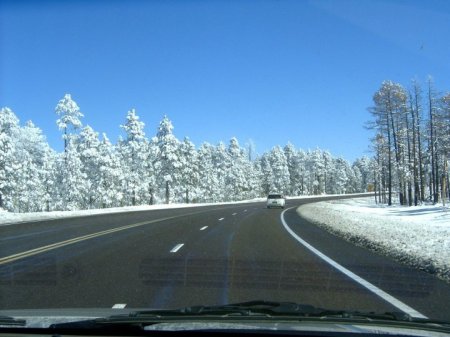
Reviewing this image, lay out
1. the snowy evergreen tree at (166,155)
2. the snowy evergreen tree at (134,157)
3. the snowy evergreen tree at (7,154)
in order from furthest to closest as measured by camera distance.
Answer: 1. the snowy evergreen tree at (166,155)
2. the snowy evergreen tree at (134,157)
3. the snowy evergreen tree at (7,154)

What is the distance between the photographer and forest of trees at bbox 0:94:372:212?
6575 cm

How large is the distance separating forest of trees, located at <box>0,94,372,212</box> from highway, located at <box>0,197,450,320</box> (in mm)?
46284

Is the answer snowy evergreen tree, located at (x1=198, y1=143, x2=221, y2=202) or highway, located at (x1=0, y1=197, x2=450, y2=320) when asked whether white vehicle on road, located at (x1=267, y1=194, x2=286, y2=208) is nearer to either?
highway, located at (x1=0, y1=197, x2=450, y2=320)

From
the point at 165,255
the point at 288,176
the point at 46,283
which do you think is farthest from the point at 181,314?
the point at 288,176

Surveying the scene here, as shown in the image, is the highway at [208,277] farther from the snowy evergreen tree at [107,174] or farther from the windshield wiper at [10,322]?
the snowy evergreen tree at [107,174]

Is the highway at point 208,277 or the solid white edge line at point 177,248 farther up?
the solid white edge line at point 177,248

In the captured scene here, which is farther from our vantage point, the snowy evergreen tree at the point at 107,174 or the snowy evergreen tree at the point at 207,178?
the snowy evergreen tree at the point at 207,178

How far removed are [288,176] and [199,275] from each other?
131241 mm

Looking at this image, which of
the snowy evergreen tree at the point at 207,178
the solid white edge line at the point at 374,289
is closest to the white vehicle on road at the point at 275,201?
the solid white edge line at the point at 374,289

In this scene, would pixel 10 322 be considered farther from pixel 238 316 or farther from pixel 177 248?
pixel 177 248

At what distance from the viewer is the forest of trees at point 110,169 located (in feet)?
216

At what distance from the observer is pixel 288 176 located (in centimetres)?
14100

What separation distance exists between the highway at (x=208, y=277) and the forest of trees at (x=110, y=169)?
46284mm

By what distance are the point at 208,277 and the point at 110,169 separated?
2670 inches
